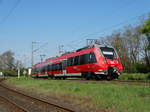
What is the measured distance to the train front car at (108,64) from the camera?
2102cm

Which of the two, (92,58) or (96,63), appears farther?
(92,58)

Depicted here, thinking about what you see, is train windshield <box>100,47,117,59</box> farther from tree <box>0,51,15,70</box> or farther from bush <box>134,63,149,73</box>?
tree <box>0,51,15,70</box>

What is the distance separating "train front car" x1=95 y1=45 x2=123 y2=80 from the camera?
21.0 m

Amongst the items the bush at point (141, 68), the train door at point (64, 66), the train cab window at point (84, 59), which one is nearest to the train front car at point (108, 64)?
the train cab window at point (84, 59)

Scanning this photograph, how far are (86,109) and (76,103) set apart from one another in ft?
5.09

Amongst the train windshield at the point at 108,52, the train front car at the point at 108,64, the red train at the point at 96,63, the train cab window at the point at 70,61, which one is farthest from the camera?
the train cab window at the point at 70,61

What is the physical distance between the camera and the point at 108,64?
21.3 meters

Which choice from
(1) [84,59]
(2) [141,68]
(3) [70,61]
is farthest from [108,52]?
(2) [141,68]

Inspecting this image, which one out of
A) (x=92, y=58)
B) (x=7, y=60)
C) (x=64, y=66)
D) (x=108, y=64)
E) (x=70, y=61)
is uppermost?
(x=7, y=60)

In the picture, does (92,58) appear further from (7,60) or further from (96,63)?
(7,60)

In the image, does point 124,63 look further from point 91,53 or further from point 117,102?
point 117,102

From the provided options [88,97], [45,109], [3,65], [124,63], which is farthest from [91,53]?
[3,65]

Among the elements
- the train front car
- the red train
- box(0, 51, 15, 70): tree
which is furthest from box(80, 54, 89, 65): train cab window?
box(0, 51, 15, 70): tree

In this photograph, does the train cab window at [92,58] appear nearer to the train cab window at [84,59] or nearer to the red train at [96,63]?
the red train at [96,63]
